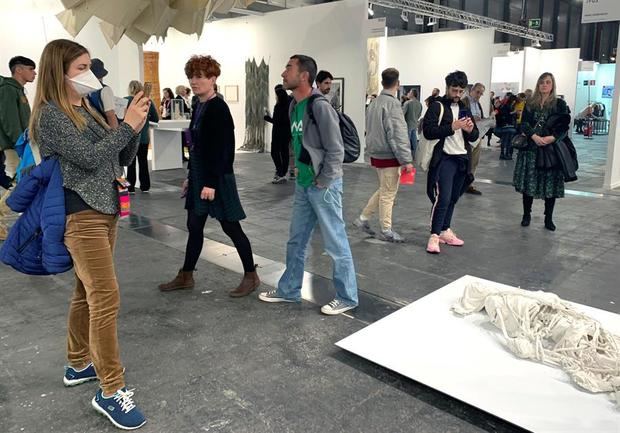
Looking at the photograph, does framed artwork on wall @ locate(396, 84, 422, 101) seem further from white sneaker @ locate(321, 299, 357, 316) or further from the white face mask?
the white face mask

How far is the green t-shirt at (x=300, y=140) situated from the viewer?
10.7 feet

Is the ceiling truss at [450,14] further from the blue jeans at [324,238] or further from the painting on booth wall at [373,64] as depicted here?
the blue jeans at [324,238]

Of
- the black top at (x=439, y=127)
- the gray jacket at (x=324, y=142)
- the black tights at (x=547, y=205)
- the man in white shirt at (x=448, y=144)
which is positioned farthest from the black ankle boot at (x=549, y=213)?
the gray jacket at (x=324, y=142)

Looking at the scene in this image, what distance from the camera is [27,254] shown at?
222cm

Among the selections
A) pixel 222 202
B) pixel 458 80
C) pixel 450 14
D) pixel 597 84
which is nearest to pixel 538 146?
pixel 458 80

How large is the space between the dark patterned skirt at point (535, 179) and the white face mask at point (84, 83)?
4536 millimetres

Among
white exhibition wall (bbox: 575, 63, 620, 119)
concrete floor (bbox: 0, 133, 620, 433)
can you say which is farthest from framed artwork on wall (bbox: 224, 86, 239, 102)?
white exhibition wall (bbox: 575, 63, 620, 119)

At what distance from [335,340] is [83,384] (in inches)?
50.8

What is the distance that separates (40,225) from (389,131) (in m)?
3.27

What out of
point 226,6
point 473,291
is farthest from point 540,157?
point 226,6

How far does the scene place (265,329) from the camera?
3.17 meters

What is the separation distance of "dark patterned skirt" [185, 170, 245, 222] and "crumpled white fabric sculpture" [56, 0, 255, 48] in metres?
1.36

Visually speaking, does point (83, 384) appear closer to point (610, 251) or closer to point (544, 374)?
point (544, 374)

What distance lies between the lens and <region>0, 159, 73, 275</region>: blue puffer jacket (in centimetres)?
207
